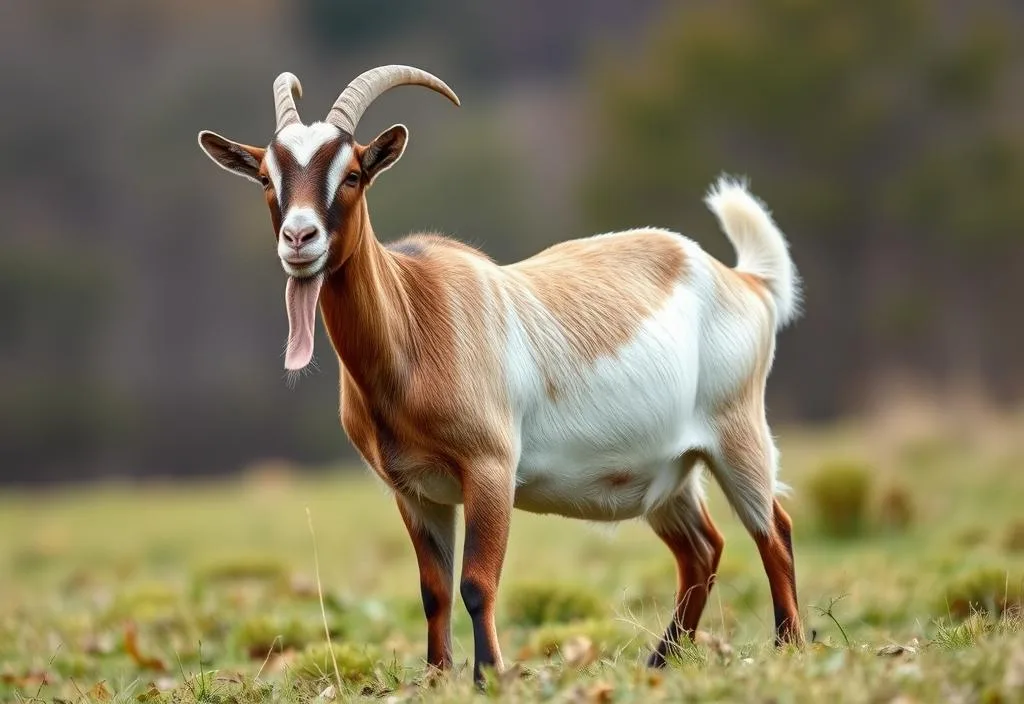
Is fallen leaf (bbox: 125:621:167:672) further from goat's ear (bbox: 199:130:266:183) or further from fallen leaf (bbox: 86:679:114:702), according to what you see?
goat's ear (bbox: 199:130:266:183)

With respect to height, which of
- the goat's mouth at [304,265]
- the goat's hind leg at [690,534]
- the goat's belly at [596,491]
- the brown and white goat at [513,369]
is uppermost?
the goat's mouth at [304,265]

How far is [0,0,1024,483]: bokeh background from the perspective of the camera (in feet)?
119

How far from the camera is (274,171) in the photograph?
535 centimetres

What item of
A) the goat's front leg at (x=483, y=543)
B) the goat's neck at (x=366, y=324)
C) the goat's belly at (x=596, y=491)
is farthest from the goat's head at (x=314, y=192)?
the goat's belly at (x=596, y=491)

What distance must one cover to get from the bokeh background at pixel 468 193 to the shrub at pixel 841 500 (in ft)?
65.4

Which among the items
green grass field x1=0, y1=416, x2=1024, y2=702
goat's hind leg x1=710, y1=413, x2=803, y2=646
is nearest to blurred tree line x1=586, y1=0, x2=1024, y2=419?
green grass field x1=0, y1=416, x2=1024, y2=702

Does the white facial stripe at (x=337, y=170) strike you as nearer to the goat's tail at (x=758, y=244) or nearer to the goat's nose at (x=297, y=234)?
the goat's nose at (x=297, y=234)

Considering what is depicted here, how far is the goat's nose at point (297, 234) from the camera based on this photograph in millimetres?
5172

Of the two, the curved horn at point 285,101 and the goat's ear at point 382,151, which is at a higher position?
the curved horn at point 285,101

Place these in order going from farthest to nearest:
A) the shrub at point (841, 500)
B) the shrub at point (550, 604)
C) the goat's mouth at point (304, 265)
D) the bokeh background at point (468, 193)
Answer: the bokeh background at point (468, 193) < the shrub at point (841, 500) < the shrub at point (550, 604) < the goat's mouth at point (304, 265)

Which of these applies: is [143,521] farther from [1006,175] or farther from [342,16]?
[342,16]

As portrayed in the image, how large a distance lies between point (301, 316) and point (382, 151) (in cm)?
76

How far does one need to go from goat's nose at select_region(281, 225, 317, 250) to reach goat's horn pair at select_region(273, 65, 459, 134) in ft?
1.81

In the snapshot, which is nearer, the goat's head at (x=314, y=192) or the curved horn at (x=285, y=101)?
the goat's head at (x=314, y=192)
